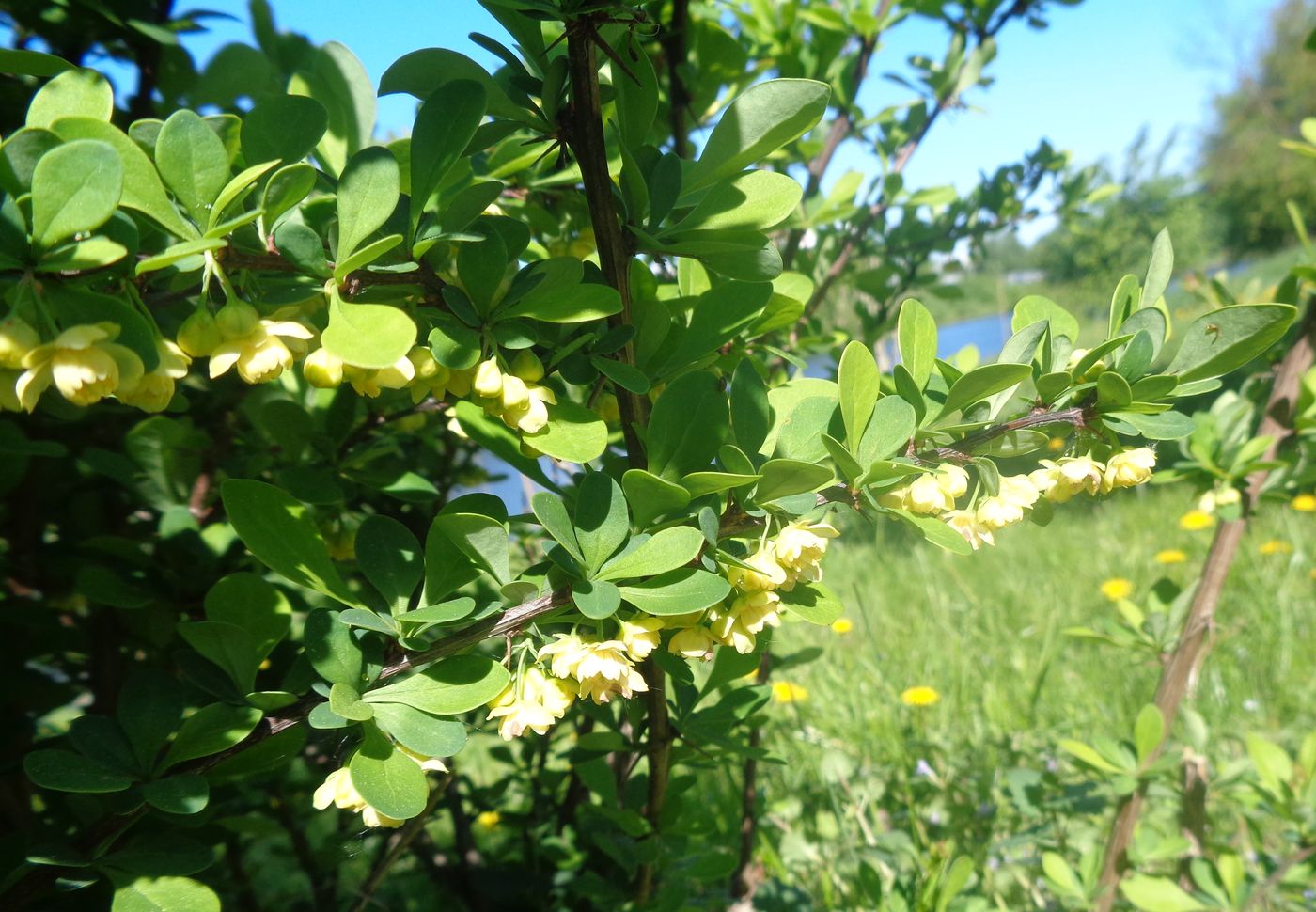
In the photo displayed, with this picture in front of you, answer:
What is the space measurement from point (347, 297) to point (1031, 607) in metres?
2.43

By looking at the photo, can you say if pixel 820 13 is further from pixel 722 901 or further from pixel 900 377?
pixel 722 901

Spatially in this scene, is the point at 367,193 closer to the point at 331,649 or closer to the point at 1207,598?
the point at 331,649

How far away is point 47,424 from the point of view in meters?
0.91

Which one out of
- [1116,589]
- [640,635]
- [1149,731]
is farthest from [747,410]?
[1116,589]

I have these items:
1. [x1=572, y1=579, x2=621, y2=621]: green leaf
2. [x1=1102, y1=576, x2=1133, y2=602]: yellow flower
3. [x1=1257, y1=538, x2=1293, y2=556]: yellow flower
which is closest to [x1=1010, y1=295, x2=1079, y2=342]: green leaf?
[x1=572, y1=579, x2=621, y2=621]: green leaf

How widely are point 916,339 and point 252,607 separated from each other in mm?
458

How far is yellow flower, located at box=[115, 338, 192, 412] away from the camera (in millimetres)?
420

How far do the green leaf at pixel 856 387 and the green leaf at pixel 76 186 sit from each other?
0.35m

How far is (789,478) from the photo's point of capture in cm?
48

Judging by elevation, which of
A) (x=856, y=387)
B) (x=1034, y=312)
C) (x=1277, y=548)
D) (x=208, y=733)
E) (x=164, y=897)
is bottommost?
(x=164, y=897)

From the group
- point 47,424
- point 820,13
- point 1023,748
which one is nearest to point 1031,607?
point 1023,748

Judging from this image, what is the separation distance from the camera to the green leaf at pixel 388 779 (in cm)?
46

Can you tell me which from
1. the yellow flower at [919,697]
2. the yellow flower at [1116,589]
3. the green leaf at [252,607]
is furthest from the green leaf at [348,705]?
the yellow flower at [1116,589]

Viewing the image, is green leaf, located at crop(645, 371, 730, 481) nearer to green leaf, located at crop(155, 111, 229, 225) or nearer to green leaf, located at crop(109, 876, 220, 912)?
green leaf, located at crop(155, 111, 229, 225)
